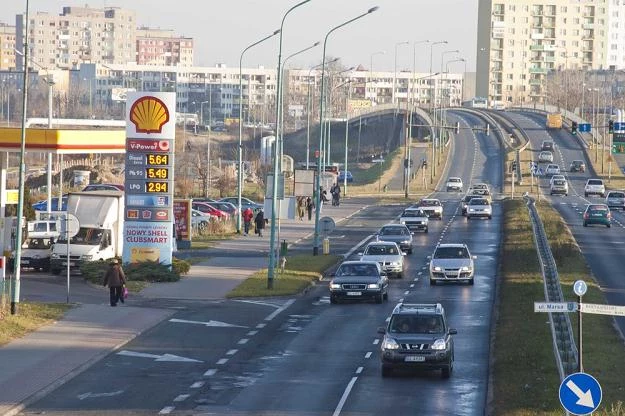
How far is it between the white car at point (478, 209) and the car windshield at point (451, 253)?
34.1 meters

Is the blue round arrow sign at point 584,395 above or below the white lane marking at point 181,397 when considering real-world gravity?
above

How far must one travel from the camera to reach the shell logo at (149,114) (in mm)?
46156

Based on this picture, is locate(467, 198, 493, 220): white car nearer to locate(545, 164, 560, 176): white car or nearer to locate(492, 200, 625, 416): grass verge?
locate(492, 200, 625, 416): grass verge

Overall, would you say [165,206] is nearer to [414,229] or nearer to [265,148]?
[414,229]

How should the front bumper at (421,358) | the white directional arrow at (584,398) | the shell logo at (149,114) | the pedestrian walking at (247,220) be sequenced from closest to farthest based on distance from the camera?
1. the white directional arrow at (584,398)
2. the front bumper at (421,358)
3. the shell logo at (149,114)
4. the pedestrian walking at (247,220)

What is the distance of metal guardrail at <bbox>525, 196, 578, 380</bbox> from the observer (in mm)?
24844

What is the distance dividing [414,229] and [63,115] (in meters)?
118

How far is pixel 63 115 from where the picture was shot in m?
184

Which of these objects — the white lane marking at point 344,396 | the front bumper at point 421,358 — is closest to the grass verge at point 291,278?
the front bumper at point 421,358

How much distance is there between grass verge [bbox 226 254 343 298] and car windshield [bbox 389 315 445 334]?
15.1 meters

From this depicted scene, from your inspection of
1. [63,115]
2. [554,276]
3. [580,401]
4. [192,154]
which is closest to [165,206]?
[554,276]

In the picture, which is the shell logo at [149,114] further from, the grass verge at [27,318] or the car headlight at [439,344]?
the car headlight at [439,344]

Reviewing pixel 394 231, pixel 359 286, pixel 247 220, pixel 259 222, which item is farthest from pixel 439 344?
pixel 247 220

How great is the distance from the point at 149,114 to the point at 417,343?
21455 mm
